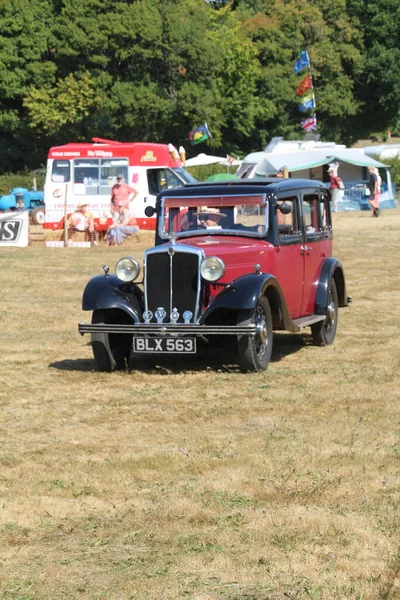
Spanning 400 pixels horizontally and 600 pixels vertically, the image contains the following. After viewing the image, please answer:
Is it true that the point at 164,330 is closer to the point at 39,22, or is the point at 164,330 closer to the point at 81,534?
the point at 81,534

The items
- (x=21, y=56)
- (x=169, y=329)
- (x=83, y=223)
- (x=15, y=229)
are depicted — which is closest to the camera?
(x=169, y=329)

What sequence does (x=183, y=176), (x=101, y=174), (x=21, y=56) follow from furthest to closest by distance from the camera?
(x=21, y=56) → (x=183, y=176) → (x=101, y=174)

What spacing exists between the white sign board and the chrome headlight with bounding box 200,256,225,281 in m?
17.1

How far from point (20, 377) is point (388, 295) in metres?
7.77

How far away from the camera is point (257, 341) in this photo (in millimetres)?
10273

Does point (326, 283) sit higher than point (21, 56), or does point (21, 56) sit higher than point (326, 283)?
point (21, 56)

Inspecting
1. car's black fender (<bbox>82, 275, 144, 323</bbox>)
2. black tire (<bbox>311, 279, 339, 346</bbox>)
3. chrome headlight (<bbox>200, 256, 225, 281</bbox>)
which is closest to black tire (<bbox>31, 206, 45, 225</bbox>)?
black tire (<bbox>311, 279, 339, 346</bbox>)

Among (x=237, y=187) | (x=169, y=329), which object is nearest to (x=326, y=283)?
(x=237, y=187)

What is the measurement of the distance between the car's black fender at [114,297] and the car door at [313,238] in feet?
6.45

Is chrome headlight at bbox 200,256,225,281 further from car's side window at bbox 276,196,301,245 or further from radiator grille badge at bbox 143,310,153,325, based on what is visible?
car's side window at bbox 276,196,301,245

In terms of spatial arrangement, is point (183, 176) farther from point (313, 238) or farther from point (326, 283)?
point (326, 283)

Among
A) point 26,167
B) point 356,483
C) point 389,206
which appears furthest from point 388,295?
point 26,167

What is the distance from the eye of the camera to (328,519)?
5.73 metres

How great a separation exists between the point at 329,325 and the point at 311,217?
1.22 metres
